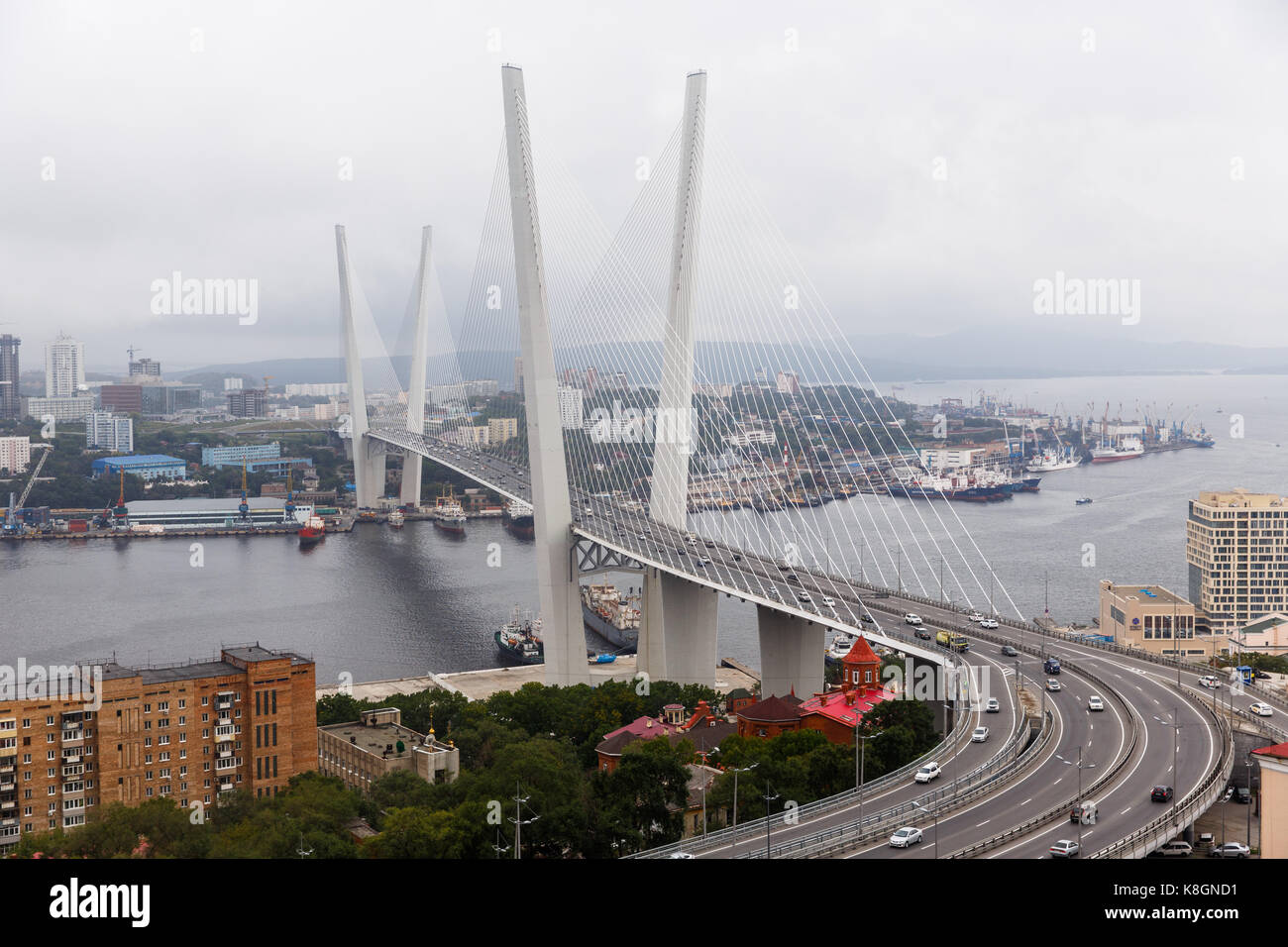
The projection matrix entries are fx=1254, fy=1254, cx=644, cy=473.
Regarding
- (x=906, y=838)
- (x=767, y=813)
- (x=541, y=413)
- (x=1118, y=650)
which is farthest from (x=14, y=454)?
(x=906, y=838)

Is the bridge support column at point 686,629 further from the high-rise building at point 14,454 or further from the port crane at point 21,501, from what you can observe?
the high-rise building at point 14,454

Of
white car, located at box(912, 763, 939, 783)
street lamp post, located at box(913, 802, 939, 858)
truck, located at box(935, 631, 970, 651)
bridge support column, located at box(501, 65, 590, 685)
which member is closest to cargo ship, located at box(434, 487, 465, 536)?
bridge support column, located at box(501, 65, 590, 685)

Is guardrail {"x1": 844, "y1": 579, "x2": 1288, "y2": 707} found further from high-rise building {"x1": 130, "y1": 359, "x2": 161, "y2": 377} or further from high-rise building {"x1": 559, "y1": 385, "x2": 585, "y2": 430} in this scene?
high-rise building {"x1": 130, "y1": 359, "x2": 161, "y2": 377}

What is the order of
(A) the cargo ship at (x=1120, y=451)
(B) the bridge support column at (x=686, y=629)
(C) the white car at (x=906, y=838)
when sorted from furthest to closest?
1. (A) the cargo ship at (x=1120, y=451)
2. (B) the bridge support column at (x=686, y=629)
3. (C) the white car at (x=906, y=838)

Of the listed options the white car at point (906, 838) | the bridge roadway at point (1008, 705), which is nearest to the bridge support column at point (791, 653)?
the bridge roadway at point (1008, 705)

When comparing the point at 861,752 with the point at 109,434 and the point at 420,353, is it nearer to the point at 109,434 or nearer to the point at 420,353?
the point at 420,353
